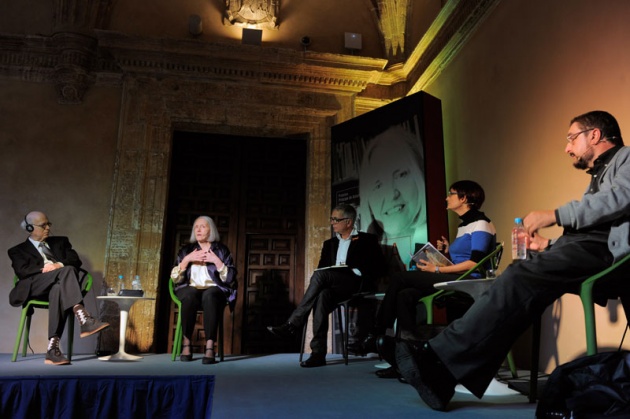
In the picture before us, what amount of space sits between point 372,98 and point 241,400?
197 inches

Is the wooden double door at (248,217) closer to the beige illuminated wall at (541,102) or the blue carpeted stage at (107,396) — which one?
the beige illuminated wall at (541,102)

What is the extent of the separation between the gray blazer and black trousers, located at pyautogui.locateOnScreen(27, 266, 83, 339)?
372 cm

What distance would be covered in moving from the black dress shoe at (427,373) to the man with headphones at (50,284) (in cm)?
→ 294

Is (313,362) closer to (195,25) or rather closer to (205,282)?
(205,282)

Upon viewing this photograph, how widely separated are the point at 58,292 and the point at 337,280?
228 centimetres

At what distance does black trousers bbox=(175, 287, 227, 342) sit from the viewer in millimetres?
4273

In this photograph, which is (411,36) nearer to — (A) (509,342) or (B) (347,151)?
(B) (347,151)

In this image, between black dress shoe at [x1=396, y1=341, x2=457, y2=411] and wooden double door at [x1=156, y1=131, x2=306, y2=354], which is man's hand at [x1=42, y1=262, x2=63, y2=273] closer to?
wooden double door at [x1=156, y1=131, x2=306, y2=354]

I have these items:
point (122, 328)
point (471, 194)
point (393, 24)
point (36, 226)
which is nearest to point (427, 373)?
point (471, 194)

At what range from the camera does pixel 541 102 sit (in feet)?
12.6

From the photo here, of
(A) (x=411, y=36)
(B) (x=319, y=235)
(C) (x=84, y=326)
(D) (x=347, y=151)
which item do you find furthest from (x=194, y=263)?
(A) (x=411, y=36)

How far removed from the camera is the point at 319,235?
6070 mm

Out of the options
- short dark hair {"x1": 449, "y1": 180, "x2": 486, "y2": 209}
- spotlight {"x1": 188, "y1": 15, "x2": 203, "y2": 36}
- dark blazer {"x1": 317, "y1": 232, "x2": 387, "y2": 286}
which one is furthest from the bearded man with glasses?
spotlight {"x1": 188, "y1": 15, "x2": 203, "y2": 36}

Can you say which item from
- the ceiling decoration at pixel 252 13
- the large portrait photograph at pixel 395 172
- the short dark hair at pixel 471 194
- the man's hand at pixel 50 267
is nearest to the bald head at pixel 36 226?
the man's hand at pixel 50 267
